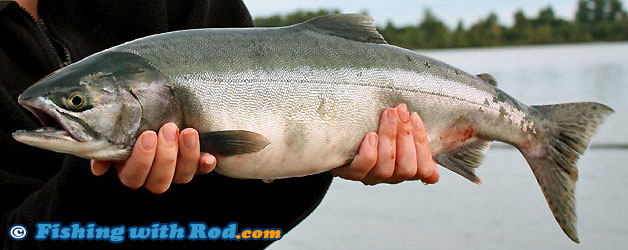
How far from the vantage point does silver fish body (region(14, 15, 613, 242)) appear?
5.47 feet

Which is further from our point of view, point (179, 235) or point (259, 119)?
point (179, 235)

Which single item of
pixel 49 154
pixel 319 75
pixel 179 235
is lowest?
pixel 179 235

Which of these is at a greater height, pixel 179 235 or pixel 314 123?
pixel 314 123

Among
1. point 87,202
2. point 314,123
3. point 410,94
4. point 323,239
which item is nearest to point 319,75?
point 314,123

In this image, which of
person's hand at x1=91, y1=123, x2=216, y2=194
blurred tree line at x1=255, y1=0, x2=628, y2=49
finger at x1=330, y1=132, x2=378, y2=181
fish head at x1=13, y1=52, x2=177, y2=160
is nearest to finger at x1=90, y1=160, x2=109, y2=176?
person's hand at x1=91, y1=123, x2=216, y2=194

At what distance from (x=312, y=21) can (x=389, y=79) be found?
299 millimetres

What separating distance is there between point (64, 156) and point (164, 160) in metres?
0.87

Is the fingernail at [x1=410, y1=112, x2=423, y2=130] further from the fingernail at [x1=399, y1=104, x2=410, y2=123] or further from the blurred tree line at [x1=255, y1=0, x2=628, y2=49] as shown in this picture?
the blurred tree line at [x1=255, y1=0, x2=628, y2=49]

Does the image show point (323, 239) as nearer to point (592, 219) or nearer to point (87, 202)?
point (592, 219)

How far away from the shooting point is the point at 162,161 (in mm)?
1787

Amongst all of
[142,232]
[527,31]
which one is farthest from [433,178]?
[527,31]

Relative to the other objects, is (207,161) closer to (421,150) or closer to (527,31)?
(421,150)

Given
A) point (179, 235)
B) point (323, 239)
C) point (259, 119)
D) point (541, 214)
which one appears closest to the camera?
point (259, 119)

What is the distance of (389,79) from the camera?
207 centimetres
